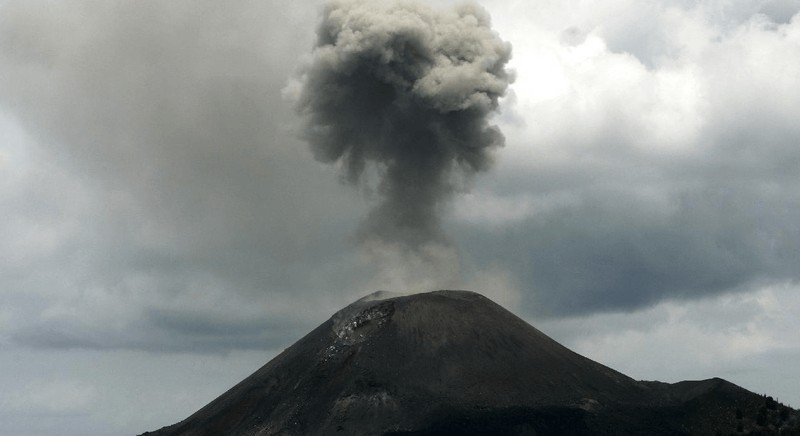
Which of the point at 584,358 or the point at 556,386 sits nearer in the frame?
the point at 556,386

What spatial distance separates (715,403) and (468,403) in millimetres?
30261

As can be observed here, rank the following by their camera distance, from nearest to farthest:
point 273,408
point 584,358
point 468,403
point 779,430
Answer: point 779,430, point 468,403, point 273,408, point 584,358

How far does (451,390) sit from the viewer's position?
111 meters

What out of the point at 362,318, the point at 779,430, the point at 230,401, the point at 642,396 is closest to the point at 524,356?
the point at 642,396

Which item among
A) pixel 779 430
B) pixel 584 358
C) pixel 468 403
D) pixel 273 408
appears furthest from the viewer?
pixel 584 358

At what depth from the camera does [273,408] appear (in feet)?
385

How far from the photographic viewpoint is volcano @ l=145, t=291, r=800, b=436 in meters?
104

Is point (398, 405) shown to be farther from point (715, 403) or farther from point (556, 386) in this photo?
point (715, 403)

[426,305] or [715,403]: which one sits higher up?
[426,305]

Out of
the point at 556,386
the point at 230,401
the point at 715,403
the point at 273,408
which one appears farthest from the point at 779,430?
the point at 230,401

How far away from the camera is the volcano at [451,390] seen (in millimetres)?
104250

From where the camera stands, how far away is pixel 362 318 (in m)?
127

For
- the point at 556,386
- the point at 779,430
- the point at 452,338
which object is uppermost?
the point at 452,338

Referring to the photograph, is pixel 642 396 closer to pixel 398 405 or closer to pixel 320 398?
pixel 398 405
